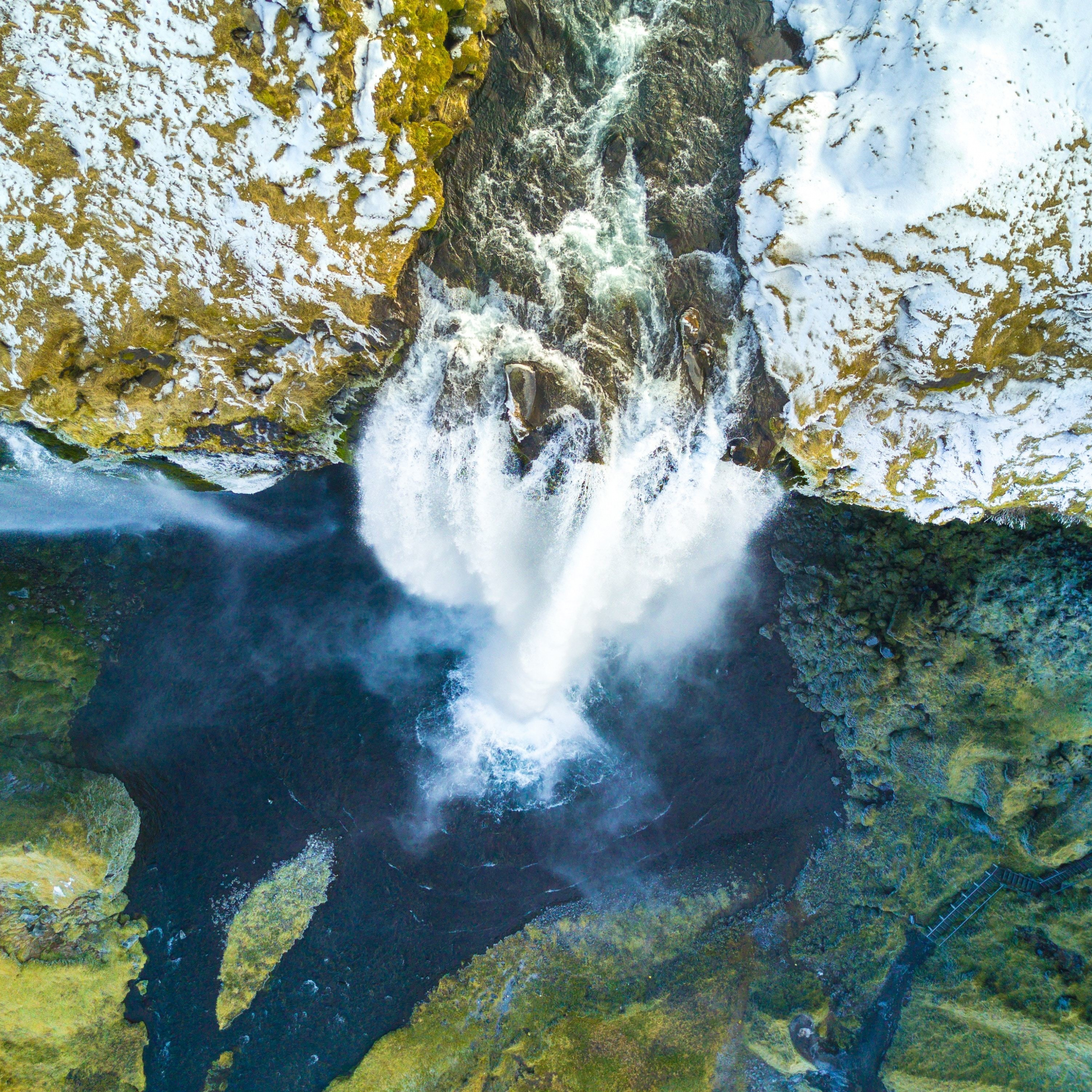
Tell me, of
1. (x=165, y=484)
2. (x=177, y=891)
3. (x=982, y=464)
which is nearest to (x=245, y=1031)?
(x=177, y=891)

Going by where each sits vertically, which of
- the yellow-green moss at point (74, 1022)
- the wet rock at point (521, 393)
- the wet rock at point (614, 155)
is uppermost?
the wet rock at point (614, 155)

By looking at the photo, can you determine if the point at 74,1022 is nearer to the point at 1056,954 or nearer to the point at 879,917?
the point at 879,917

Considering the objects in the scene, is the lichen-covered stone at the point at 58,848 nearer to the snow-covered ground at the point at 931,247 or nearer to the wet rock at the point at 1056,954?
the snow-covered ground at the point at 931,247

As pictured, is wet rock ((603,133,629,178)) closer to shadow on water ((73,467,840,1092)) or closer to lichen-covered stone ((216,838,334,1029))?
shadow on water ((73,467,840,1092))

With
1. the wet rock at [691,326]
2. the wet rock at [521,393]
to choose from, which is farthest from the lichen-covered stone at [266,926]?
the wet rock at [691,326]

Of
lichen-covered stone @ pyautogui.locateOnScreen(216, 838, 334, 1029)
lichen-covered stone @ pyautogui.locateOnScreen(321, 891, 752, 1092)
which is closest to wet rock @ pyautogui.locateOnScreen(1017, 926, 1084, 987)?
lichen-covered stone @ pyautogui.locateOnScreen(321, 891, 752, 1092)

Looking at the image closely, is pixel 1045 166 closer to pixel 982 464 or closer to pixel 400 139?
pixel 982 464
